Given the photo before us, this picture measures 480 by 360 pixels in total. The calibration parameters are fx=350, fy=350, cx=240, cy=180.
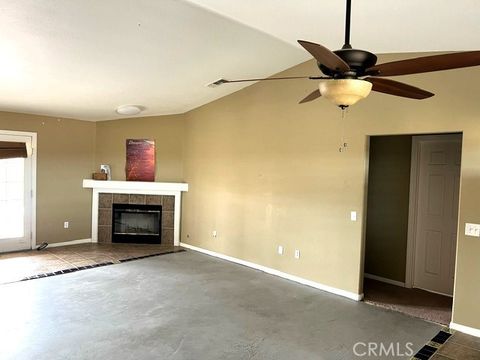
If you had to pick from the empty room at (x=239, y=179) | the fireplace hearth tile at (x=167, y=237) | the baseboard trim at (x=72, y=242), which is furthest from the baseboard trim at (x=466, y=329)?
the baseboard trim at (x=72, y=242)

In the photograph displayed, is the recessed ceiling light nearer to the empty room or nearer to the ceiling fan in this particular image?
the empty room

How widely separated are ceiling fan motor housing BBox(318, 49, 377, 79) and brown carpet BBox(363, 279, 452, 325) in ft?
10.5

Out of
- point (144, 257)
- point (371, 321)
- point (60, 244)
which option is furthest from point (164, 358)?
point (60, 244)

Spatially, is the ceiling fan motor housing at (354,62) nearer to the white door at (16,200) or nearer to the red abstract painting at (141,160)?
the red abstract painting at (141,160)

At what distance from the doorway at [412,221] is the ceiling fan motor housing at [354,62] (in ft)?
11.0

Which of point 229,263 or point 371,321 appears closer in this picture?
point 371,321

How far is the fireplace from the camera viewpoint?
23.0 ft

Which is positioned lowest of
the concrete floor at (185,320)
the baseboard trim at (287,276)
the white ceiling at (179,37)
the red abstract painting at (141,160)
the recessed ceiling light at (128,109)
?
the concrete floor at (185,320)

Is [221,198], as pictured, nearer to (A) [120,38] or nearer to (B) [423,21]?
(A) [120,38]

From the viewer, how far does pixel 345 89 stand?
5.87 feet

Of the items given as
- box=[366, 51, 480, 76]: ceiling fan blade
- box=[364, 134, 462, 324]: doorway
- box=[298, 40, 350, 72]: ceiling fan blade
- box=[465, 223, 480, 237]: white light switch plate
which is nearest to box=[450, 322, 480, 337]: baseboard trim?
box=[364, 134, 462, 324]: doorway

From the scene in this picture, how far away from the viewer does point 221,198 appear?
20.1 ft

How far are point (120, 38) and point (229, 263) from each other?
377 centimetres

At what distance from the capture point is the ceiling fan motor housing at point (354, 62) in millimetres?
1787
